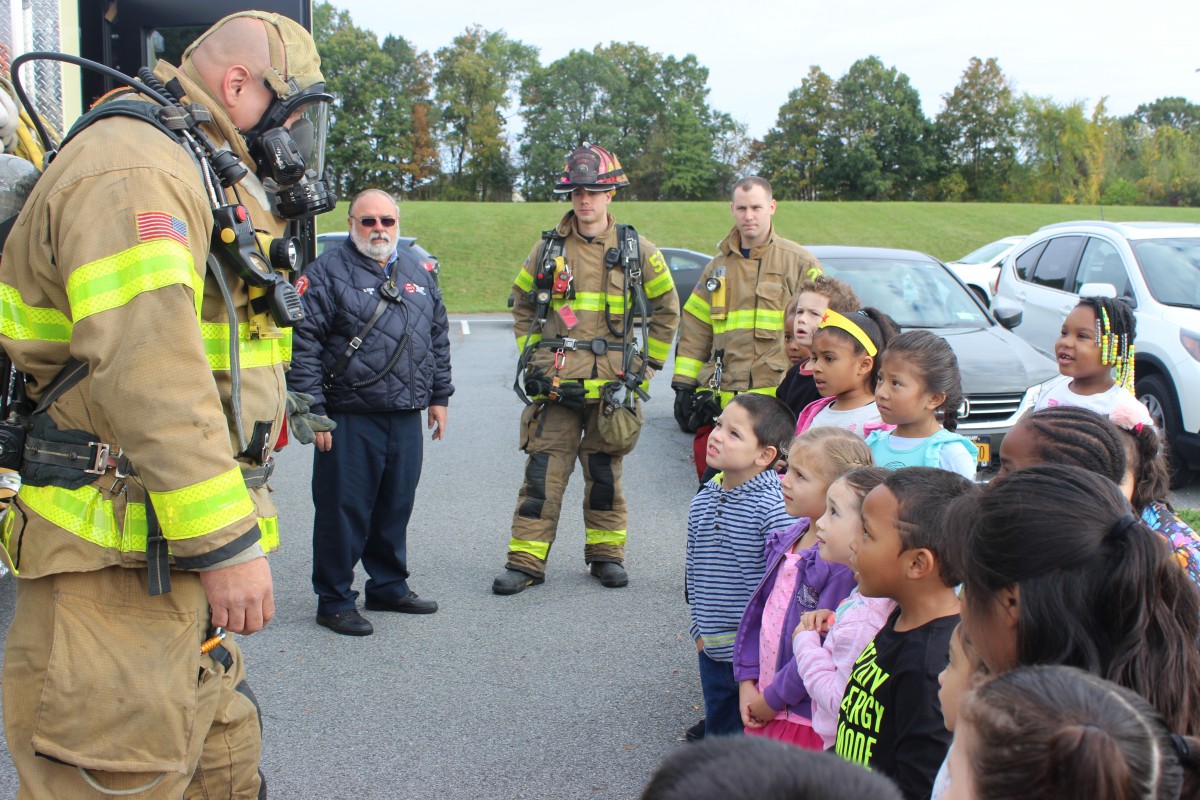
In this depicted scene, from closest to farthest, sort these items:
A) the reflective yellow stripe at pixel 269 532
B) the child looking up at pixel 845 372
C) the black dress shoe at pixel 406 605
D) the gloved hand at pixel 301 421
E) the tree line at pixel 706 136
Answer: the reflective yellow stripe at pixel 269 532 → the gloved hand at pixel 301 421 → the child looking up at pixel 845 372 → the black dress shoe at pixel 406 605 → the tree line at pixel 706 136

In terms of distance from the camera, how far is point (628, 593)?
5.35 meters

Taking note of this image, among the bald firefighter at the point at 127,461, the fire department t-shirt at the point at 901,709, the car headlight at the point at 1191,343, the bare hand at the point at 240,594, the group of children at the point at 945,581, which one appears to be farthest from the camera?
the car headlight at the point at 1191,343

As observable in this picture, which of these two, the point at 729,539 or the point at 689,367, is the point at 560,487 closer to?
the point at 689,367

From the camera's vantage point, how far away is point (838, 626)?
103 inches

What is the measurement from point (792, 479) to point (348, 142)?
220ft

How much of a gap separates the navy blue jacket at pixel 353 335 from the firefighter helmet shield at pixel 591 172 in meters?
1.08

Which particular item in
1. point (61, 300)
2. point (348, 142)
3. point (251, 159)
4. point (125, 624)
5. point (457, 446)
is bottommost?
point (457, 446)

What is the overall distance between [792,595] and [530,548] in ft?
8.47

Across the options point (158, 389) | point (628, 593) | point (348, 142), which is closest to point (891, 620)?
point (158, 389)

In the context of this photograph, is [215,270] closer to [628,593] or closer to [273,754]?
[273,754]

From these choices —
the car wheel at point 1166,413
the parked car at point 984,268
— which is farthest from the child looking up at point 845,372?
the parked car at point 984,268

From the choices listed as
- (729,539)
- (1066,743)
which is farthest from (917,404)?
(1066,743)

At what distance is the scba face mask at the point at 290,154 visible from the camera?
8.61 ft

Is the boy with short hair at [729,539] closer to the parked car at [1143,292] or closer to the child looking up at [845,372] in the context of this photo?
the child looking up at [845,372]
